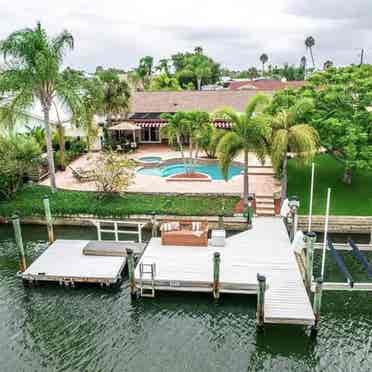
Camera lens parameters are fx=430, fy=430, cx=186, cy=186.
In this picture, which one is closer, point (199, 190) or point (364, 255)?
point (364, 255)

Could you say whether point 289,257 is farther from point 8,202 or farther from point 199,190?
point 8,202

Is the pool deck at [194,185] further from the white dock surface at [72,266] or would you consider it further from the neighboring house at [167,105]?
the neighboring house at [167,105]

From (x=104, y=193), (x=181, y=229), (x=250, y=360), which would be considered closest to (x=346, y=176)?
(x=181, y=229)

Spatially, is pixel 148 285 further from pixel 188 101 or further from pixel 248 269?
pixel 188 101

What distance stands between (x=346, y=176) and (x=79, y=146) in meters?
22.1

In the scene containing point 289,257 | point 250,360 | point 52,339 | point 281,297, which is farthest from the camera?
point 289,257

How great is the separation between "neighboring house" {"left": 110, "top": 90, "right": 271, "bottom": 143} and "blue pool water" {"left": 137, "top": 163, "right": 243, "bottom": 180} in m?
6.59

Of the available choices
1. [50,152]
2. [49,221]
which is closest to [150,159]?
[50,152]

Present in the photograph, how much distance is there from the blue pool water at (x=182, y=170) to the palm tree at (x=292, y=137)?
27.6 ft

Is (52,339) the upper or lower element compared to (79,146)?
lower

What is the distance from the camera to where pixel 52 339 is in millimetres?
15195

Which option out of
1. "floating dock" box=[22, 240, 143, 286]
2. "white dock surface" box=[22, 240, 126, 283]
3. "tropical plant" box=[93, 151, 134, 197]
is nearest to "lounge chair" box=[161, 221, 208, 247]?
"floating dock" box=[22, 240, 143, 286]

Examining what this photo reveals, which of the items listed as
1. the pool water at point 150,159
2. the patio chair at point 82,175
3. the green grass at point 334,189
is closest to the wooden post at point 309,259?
the green grass at point 334,189

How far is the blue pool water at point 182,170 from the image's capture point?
104ft
